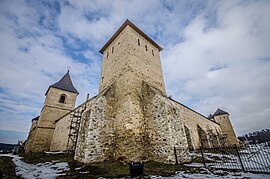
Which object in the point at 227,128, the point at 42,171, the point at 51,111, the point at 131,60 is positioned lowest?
the point at 42,171

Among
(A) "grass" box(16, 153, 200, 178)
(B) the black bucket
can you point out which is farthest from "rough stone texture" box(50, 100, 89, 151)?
(B) the black bucket

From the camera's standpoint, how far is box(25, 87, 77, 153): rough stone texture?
20.4m

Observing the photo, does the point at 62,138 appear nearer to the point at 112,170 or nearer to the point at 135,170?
the point at 112,170

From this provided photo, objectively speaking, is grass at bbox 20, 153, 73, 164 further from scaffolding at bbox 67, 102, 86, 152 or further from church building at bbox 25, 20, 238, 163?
scaffolding at bbox 67, 102, 86, 152

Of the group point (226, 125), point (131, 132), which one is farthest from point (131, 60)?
point (226, 125)

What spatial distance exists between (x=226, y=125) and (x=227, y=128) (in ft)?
2.76

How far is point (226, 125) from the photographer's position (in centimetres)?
3300

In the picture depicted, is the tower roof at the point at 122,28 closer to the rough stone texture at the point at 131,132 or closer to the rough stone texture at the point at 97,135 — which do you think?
the rough stone texture at the point at 131,132

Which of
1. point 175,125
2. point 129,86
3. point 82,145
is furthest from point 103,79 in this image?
point 175,125

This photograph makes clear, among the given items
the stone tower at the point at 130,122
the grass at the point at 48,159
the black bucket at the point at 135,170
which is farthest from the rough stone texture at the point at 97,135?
the black bucket at the point at 135,170

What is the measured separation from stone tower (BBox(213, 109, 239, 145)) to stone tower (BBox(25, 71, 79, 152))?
1398 inches

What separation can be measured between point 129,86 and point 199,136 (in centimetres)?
1468

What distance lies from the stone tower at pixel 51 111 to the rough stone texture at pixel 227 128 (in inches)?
1398

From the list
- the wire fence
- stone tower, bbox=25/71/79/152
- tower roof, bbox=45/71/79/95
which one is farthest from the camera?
tower roof, bbox=45/71/79/95
